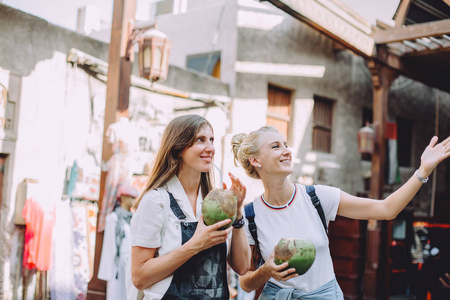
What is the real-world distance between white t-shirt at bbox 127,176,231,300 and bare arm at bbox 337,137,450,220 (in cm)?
102

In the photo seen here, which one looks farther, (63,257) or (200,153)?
(63,257)

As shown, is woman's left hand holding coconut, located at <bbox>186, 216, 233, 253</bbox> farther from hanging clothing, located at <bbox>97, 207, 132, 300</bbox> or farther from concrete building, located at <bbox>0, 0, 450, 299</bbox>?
hanging clothing, located at <bbox>97, 207, 132, 300</bbox>

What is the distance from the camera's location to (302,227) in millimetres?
2775

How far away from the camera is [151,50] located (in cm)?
674

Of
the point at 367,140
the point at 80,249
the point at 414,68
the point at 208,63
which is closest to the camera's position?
the point at 80,249

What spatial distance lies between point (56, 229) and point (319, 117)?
792 centimetres

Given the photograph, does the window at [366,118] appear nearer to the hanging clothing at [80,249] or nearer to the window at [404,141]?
the window at [404,141]

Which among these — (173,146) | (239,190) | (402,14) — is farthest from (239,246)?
(402,14)

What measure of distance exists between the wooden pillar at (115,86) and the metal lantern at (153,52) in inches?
21.4

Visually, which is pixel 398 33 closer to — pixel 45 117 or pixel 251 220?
pixel 45 117

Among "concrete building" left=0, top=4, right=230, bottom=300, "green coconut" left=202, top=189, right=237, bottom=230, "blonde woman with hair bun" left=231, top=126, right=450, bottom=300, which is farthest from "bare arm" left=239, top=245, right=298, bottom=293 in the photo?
"concrete building" left=0, top=4, right=230, bottom=300

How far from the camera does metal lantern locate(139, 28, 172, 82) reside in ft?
22.2

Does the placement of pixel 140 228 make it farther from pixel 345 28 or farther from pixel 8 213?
pixel 345 28

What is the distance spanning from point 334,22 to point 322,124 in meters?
4.72
